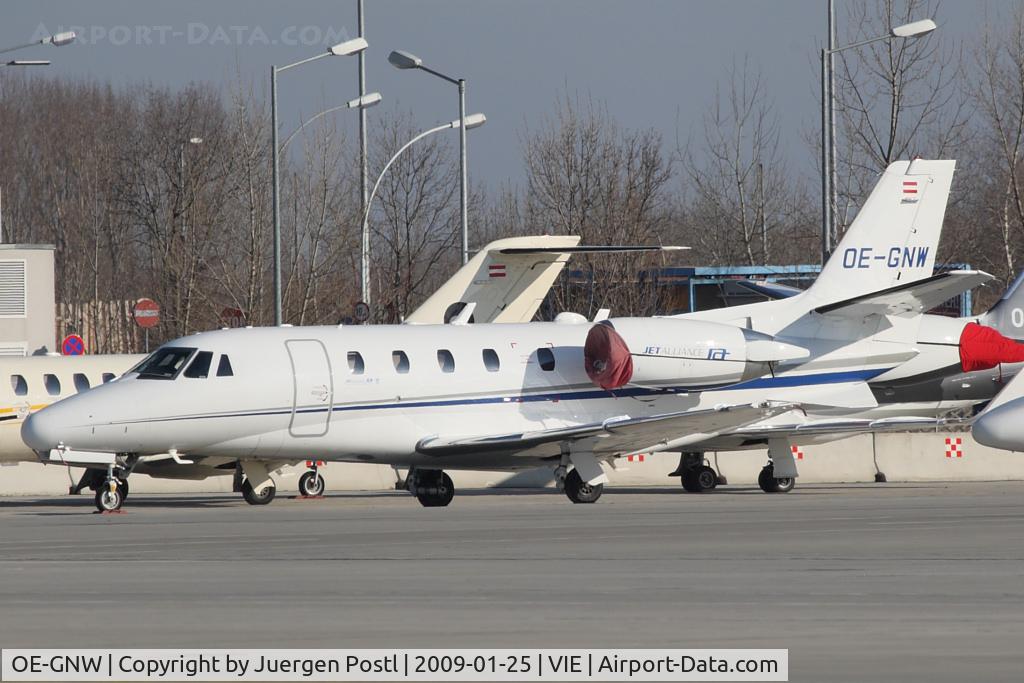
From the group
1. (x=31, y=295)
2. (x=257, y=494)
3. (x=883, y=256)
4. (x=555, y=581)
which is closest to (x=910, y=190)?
(x=883, y=256)

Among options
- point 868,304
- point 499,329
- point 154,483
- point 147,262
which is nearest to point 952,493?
point 868,304

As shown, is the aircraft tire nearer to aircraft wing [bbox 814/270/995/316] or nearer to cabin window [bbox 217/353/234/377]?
aircraft wing [bbox 814/270/995/316]

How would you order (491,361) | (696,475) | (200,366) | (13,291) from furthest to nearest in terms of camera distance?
(13,291) < (696,475) < (491,361) < (200,366)

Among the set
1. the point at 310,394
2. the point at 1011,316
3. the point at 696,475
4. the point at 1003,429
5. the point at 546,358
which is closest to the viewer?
the point at 1003,429

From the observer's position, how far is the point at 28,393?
2712 centimetres

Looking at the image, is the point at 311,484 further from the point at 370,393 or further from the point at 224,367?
the point at 224,367

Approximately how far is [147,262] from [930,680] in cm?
6861

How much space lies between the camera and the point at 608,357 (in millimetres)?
25141

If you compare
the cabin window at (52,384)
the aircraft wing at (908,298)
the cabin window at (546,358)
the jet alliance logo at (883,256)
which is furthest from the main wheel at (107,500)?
the jet alliance logo at (883,256)

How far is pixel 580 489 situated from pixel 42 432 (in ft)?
25.4

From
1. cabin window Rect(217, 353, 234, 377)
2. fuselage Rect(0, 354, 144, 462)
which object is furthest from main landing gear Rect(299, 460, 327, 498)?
cabin window Rect(217, 353, 234, 377)

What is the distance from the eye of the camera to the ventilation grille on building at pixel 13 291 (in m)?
45.6

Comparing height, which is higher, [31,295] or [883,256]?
[883,256]

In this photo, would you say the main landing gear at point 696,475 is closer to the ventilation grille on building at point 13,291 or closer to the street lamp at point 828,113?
the street lamp at point 828,113
